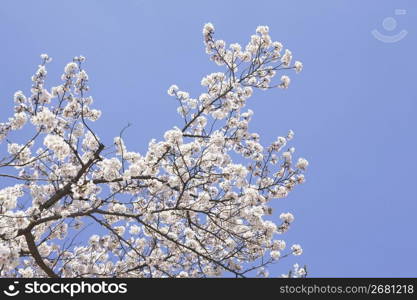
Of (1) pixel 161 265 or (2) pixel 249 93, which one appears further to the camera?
(2) pixel 249 93

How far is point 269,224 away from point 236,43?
4823 mm

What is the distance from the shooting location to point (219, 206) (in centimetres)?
941

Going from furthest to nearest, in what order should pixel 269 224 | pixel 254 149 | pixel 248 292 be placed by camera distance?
pixel 254 149 → pixel 269 224 → pixel 248 292

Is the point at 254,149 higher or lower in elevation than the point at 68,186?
higher

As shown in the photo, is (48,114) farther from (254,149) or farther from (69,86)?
(254,149)

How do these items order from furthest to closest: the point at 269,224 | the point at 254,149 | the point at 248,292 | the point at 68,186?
the point at 254,149, the point at 269,224, the point at 68,186, the point at 248,292

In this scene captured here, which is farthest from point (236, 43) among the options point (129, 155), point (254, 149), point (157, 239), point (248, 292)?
point (248, 292)

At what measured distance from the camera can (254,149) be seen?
1163cm

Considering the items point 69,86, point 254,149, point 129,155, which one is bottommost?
point 129,155

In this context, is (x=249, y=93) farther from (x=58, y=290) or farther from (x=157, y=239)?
(x=58, y=290)

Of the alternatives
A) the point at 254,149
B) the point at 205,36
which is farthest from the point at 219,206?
the point at 205,36

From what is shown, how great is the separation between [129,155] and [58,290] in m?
3.21

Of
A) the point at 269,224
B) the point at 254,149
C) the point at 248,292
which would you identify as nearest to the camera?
the point at 248,292

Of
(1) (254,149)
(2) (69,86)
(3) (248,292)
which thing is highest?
(2) (69,86)
